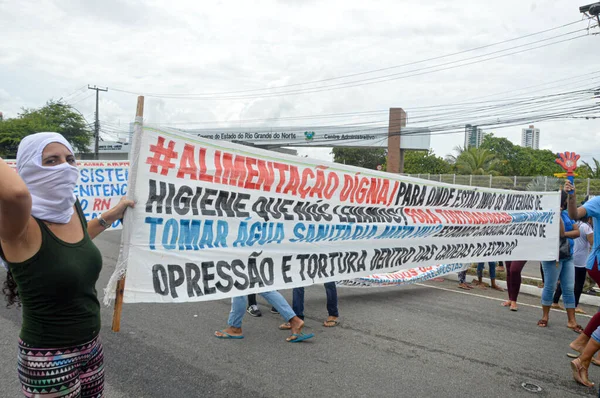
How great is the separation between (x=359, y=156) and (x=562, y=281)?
5473cm

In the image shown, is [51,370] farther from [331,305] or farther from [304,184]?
[331,305]

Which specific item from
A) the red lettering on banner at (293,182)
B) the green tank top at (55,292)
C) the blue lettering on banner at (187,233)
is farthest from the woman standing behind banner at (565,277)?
the green tank top at (55,292)

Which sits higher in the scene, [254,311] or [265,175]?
[265,175]

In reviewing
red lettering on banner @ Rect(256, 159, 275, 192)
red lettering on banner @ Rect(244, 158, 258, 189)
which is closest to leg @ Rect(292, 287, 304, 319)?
red lettering on banner @ Rect(256, 159, 275, 192)

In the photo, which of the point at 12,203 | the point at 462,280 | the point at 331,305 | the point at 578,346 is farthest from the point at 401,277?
the point at 12,203

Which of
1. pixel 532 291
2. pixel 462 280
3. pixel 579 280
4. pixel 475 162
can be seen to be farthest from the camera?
pixel 475 162

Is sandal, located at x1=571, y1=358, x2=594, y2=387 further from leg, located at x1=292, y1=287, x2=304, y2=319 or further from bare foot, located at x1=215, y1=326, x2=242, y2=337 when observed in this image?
bare foot, located at x1=215, y1=326, x2=242, y2=337

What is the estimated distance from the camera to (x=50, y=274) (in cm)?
213

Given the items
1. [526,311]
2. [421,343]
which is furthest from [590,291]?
[421,343]

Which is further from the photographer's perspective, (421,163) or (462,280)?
(421,163)

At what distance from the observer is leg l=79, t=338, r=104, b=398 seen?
235 centimetres

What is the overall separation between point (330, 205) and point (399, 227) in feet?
3.59

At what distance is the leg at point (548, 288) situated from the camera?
6309 millimetres

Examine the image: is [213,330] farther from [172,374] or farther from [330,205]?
[330,205]
